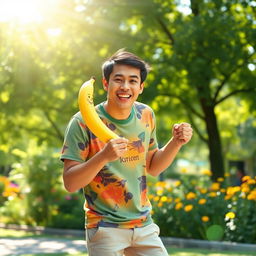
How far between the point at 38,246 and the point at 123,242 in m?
7.21

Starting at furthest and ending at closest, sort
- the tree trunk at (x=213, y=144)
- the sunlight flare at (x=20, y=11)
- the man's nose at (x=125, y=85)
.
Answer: the tree trunk at (x=213, y=144) → the sunlight flare at (x=20, y=11) → the man's nose at (x=125, y=85)

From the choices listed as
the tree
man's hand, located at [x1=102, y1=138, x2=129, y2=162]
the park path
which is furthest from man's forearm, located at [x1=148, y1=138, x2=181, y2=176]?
the tree

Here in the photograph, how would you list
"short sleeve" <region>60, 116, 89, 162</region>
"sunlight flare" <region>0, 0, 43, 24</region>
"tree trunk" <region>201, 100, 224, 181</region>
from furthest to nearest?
"tree trunk" <region>201, 100, 224, 181</region>
"sunlight flare" <region>0, 0, 43, 24</region>
"short sleeve" <region>60, 116, 89, 162</region>

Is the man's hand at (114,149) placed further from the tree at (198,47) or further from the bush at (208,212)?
the tree at (198,47)

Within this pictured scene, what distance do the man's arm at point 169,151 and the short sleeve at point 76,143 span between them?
582mm

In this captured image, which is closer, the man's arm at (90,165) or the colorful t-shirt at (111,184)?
the man's arm at (90,165)

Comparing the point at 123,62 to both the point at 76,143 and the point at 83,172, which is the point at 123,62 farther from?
the point at 83,172

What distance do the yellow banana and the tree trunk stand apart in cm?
1265

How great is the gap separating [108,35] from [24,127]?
558cm

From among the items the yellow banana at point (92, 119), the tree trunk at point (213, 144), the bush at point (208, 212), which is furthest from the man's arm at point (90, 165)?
the tree trunk at point (213, 144)

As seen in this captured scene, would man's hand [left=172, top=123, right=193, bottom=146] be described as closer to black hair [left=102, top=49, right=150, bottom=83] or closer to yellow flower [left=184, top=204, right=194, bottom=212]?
black hair [left=102, top=49, right=150, bottom=83]

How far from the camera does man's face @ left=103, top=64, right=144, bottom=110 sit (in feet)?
10.5

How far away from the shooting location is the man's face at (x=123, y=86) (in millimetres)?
3195

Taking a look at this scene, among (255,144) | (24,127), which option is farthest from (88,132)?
(255,144)
